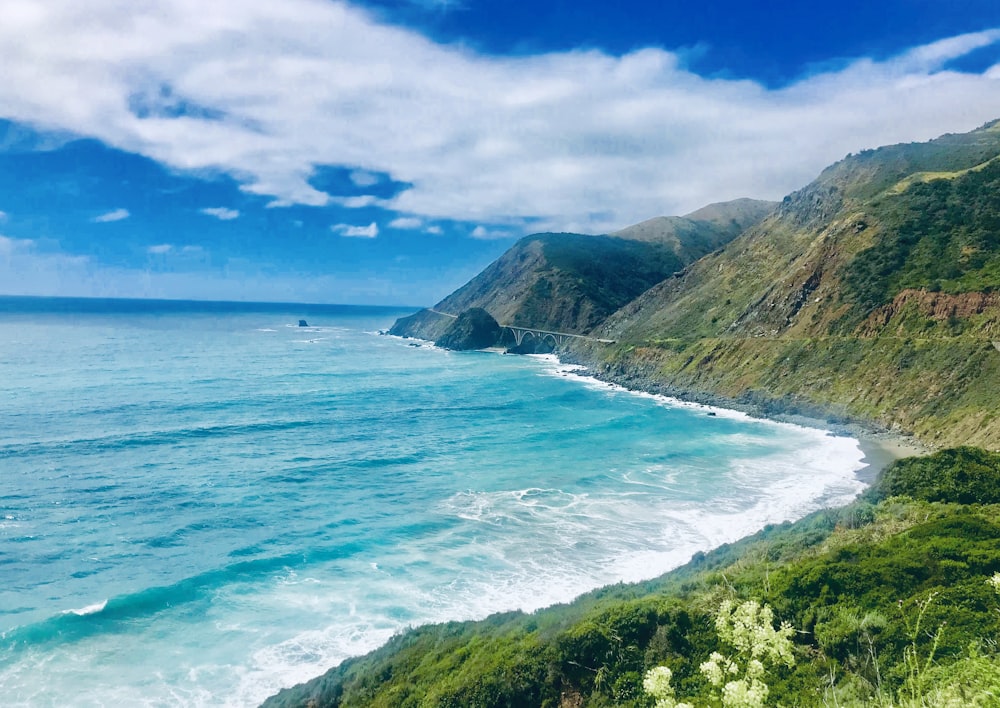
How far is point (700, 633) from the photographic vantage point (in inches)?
757

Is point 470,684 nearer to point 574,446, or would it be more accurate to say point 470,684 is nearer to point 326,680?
point 326,680

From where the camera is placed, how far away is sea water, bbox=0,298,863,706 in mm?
24922

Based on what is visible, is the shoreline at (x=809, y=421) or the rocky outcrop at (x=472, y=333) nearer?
the shoreline at (x=809, y=421)

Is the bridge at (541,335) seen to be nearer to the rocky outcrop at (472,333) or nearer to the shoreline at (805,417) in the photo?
the rocky outcrop at (472,333)

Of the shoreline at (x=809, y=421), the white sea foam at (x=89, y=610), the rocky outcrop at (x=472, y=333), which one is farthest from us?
the rocky outcrop at (x=472, y=333)

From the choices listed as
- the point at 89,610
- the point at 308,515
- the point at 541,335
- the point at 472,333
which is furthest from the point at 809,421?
the point at 472,333

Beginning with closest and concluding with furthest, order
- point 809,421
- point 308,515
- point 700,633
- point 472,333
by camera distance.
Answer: point 700,633, point 308,515, point 809,421, point 472,333

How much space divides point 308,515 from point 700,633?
27388 millimetres

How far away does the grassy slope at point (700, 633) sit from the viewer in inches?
658

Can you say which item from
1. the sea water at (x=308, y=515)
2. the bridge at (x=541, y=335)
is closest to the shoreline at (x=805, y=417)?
the sea water at (x=308, y=515)

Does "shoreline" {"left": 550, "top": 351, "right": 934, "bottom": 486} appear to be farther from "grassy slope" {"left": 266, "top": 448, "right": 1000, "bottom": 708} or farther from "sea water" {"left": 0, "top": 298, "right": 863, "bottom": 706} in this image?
"grassy slope" {"left": 266, "top": 448, "right": 1000, "bottom": 708}

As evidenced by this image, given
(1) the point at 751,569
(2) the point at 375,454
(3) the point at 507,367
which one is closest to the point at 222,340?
(3) the point at 507,367

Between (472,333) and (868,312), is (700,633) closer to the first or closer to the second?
(868,312)

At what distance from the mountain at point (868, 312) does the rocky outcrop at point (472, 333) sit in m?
52.8
